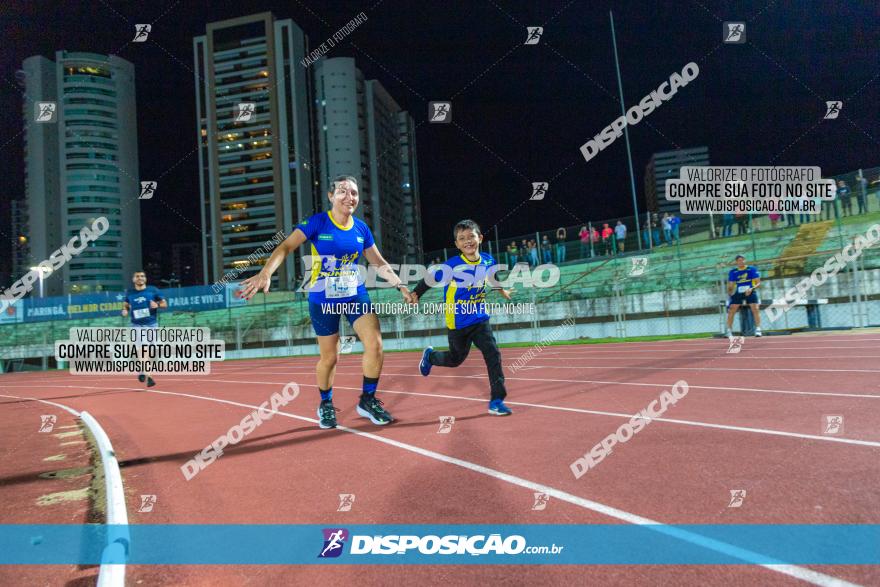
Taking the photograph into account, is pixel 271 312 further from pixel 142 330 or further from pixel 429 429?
pixel 429 429

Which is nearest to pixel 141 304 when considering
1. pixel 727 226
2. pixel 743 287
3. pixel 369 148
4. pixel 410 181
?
pixel 743 287

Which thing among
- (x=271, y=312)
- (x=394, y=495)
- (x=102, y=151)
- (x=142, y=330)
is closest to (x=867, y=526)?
(x=394, y=495)

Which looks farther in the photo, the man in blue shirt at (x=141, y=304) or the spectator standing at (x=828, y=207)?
the spectator standing at (x=828, y=207)

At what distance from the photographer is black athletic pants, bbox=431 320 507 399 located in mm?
5359

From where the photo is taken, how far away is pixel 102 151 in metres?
129

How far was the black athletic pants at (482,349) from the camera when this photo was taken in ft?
17.6

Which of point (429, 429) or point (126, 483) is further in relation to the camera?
point (429, 429)

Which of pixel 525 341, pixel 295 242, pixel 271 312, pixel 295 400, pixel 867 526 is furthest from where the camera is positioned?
pixel 271 312

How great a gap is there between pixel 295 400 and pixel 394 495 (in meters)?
5.15

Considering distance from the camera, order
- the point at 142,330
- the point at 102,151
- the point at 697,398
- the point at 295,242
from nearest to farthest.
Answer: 1. the point at 295,242
2. the point at 697,398
3. the point at 142,330
4. the point at 102,151

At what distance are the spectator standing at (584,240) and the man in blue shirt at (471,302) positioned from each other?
18.2 m

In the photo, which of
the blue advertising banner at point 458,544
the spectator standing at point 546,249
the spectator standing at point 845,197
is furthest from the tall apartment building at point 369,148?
the blue advertising banner at point 458,544

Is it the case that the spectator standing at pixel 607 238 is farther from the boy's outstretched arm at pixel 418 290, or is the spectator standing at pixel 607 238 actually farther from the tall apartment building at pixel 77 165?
the tall apartment building at pixel 77 165

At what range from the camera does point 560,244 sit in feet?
76.6
